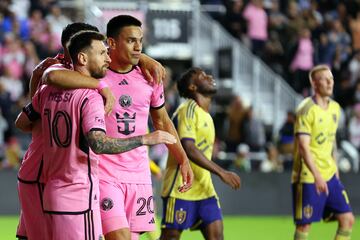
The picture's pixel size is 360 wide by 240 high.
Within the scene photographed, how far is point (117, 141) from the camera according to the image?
670cm

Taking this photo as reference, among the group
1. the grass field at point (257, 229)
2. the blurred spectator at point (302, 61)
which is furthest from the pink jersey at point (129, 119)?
the blurred spectator at point (302, 61)

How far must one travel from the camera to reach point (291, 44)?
22.3 meters

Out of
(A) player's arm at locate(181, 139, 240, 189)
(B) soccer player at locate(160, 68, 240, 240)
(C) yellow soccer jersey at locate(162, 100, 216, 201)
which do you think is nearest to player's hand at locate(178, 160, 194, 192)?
(A) player's arm at locate(181, 139, 240, 189)

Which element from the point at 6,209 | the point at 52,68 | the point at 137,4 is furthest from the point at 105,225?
the point at 137,4

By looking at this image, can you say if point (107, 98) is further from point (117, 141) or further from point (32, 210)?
point (32, 210)

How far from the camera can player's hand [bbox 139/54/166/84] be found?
26.5 ft

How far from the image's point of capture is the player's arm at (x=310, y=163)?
1074 centimetres

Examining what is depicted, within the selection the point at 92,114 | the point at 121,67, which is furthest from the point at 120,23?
the point at 92,114

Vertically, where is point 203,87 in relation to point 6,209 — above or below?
above

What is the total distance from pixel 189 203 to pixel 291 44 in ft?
42.4

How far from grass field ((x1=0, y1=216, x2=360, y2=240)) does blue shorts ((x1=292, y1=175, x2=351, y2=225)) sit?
9.32 feet

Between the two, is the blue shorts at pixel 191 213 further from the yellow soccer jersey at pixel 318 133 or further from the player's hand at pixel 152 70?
the player's hand at pixel 152 70

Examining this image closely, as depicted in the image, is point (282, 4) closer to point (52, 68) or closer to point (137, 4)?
point (137, 4)

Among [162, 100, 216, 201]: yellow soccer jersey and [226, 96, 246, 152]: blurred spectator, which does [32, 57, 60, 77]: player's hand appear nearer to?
[162, 100, 216, 201]: yellow soccer jersey
